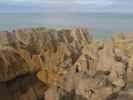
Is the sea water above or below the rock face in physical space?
below

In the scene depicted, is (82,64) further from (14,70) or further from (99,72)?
(14,70)

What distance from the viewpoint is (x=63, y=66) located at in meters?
21.4

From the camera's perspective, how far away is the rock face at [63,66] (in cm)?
1568

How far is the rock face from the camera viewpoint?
15.7 m

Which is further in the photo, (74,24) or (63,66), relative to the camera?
(74,24)

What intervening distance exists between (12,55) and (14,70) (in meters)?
0.78

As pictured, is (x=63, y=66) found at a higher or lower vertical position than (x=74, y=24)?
higher

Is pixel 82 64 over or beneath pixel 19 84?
over

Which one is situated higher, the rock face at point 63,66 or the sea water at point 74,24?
the rock face at point 63,66

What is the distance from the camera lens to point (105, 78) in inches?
632

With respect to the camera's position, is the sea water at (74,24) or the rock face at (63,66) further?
the sea water at (74,24)

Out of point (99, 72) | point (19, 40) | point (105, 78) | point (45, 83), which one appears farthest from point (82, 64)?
point (19, 40)

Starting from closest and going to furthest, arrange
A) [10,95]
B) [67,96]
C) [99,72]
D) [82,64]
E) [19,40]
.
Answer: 1. [67,96]
2. [99,72]
3. [82,64]
4. [10,95]
5. [19,40]

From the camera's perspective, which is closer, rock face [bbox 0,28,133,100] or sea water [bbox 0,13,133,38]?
rock face [bbox 0,28,133,100]
